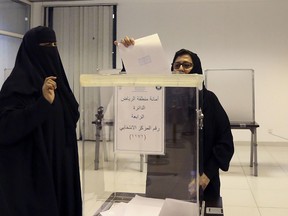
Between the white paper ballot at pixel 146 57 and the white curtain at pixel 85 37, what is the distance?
5545mm

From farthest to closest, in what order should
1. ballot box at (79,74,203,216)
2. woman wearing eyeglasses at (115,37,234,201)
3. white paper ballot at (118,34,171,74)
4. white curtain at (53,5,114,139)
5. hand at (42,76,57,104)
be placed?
white curtain at (53,5,114,139), woman wearing eyeglasses at (115,37,234,201), hand at (42,76,57,104), white paper ballot at (118,34,171,74), ballot box at (79,74,203,216)

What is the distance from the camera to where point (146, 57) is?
0.91 metres

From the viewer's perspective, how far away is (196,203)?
82cm

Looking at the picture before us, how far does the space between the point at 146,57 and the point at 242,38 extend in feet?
18.4

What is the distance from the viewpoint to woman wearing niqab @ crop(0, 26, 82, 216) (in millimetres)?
1178

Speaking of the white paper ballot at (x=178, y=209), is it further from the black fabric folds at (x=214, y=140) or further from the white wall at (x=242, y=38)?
the white wall at (x=242, y=38)

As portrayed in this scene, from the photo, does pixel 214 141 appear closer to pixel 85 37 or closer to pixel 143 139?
pixel 143 139

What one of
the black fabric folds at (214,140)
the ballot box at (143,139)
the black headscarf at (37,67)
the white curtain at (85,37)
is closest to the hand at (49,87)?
the black headscarf at (37,67)

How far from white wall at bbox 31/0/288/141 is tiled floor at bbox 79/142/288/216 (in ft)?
2.19

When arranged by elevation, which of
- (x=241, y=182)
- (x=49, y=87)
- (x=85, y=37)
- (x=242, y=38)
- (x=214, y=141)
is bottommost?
(x=241, y=182)

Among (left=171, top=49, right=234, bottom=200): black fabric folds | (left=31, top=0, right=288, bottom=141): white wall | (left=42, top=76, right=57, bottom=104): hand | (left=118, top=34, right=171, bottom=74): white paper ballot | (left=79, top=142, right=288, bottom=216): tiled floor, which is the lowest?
(left=79, top=142, right=288, bottom=216): tiled floor

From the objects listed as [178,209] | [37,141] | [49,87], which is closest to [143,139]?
[178,209]

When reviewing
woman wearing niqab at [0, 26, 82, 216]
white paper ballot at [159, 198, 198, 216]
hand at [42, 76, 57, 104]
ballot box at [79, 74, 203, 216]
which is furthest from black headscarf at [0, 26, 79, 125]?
white paper ballot at [159, 198, 198, 216]

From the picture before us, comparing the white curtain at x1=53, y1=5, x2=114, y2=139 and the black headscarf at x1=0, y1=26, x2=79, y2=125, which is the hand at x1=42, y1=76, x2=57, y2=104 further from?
the white curtain at x1=53, y1=5, x2=114, y2=139
